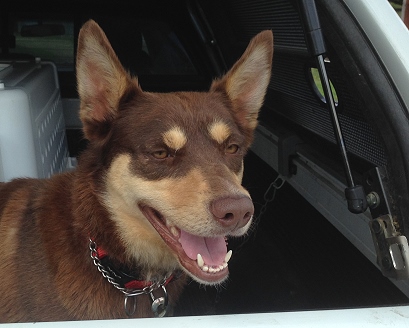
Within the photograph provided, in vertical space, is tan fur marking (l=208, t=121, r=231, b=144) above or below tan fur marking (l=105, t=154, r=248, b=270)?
above

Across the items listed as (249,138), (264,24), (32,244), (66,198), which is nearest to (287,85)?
(264,24)

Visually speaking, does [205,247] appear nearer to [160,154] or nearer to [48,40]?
[160,154]

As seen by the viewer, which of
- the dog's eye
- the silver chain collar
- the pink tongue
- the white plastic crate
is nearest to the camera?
the pink tongue

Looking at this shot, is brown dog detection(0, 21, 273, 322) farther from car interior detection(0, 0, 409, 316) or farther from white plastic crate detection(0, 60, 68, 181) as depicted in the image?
car interior detection(0, 0, 409, 316)

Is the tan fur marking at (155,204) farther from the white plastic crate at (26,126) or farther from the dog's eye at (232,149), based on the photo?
the white plastic crate at (26,126)

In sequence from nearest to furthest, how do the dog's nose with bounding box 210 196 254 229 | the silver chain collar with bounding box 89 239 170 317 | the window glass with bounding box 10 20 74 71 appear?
the dog's nose with bounding box 210 196 254 229 < the silver chain collar with bounding box 89 239 170 317 < the window glass with bounding box 10 20 74 71

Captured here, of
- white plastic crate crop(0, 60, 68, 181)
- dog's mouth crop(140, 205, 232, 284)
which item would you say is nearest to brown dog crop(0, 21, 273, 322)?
dog's mouth crop(140, 205, 232, 284)

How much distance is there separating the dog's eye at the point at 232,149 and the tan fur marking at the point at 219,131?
1.8 inches

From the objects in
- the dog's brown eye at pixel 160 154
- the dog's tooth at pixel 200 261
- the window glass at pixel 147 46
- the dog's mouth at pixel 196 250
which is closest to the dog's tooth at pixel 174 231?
the dog's mouth at pixel 196 250

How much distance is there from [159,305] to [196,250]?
0.97 ft

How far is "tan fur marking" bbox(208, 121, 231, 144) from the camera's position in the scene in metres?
1.70

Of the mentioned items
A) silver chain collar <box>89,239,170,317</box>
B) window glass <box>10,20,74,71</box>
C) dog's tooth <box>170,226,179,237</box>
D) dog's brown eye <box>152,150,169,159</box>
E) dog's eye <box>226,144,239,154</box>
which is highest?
dog's brown eye <box>152,150,169,159</box>

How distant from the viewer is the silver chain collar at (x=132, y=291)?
1.61m

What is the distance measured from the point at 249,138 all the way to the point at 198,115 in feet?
1.11
